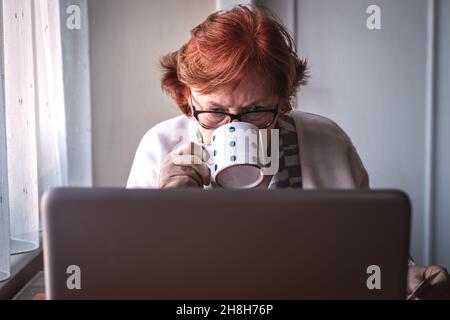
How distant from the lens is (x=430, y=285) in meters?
0.94

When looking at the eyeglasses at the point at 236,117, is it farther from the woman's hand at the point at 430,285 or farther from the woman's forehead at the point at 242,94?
the woman's hand at the point at 430,285

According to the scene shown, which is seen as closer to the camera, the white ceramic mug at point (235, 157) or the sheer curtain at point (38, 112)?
the white ceramic mug at point (235, 157)

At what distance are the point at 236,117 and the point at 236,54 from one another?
0.12 m

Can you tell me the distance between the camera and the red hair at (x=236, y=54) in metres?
1.12

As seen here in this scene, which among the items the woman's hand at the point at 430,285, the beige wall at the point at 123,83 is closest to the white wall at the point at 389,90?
the beige wall at the point at 123,83

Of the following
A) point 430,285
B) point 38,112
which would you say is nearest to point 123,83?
point 38,112

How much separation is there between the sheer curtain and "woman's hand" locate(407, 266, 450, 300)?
946mm

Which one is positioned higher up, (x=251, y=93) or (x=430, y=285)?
(x=251, y=93)

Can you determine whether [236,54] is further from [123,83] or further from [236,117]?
[123,83]

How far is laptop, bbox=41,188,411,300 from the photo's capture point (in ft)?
1.83

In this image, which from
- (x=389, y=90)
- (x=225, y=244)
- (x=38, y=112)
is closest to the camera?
(x=225, y=244)

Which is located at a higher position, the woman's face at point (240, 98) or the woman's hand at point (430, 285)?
the woman's face at point (240, 98)

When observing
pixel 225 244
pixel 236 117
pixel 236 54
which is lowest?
pixel 225 244
